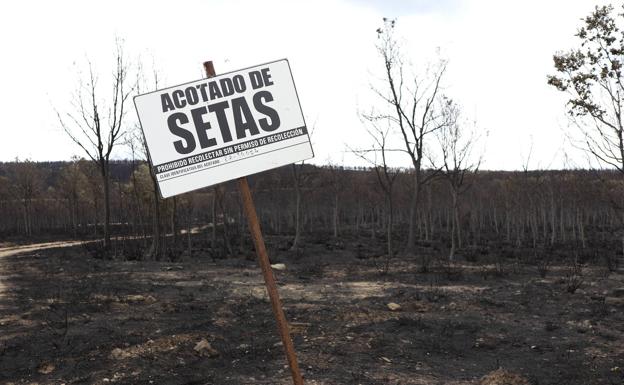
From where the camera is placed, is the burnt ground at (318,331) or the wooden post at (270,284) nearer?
the wooden post at (270,284)

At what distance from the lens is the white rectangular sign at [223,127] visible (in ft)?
8.79

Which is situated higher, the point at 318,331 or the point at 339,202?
the point at 339,202

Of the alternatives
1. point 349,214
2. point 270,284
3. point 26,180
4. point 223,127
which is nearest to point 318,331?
point 270,284

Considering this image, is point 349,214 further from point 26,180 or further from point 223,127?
point 223,127

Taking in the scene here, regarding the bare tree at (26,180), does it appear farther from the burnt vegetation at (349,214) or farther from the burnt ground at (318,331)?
the burnt ground at (318,331)

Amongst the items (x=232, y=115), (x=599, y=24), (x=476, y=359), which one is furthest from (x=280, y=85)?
(x=599, y=24)

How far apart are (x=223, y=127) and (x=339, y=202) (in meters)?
47.0

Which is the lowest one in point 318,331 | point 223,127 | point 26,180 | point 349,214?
point 318,331

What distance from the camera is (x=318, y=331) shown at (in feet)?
23.5

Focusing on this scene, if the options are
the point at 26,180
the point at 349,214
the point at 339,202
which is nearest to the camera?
the point at 26,180

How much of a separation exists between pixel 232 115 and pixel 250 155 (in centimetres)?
27

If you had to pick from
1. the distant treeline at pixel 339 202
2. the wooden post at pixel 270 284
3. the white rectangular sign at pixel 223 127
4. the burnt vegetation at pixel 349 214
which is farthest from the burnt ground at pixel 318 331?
the distant treeline at pixel 339 202

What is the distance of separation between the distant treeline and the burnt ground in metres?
10.0

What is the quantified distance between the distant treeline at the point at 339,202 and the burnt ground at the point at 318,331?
395 inches
